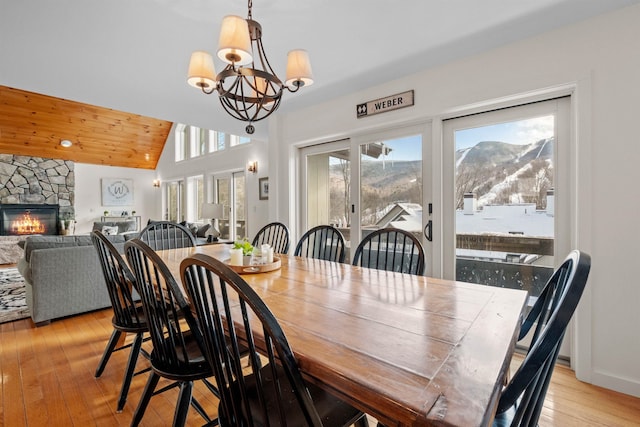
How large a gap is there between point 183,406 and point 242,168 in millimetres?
4968

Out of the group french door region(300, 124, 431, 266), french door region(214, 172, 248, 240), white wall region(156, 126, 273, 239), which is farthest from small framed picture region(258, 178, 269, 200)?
french door region(300, 124, 431, 266)

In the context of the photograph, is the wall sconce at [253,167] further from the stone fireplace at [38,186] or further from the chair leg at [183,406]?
the stone fireplace at [38,186]

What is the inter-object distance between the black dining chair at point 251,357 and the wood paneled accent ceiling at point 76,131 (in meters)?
7.42

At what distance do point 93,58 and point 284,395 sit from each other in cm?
286

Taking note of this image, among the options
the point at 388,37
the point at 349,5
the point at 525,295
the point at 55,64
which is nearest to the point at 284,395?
the point at 525,295

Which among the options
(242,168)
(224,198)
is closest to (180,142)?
(224,198)

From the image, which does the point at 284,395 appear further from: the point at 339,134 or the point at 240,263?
the point at 339,134

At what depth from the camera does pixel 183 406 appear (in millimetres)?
1299

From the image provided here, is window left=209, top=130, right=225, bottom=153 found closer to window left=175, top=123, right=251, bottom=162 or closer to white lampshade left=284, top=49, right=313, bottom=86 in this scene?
window left=175, top=123, right=251, bottom=162

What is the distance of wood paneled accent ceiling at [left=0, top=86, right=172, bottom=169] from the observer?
19.5ft

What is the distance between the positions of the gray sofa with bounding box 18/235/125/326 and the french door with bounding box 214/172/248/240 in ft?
9.65

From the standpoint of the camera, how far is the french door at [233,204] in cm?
611

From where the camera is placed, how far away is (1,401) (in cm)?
178

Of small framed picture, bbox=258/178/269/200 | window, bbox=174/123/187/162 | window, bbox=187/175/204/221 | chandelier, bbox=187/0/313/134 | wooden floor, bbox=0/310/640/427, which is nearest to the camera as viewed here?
chandelier, bbox=187/0/313/134
